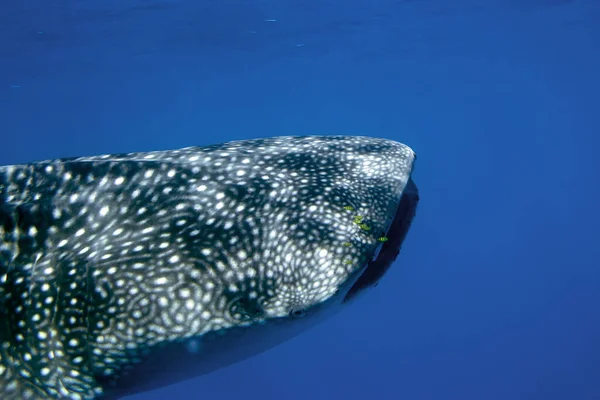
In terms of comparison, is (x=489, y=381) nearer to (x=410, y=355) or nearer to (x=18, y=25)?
(x=410, y=355)

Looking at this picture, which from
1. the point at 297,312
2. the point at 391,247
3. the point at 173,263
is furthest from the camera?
the point at 391,247

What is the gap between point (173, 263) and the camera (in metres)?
2.46

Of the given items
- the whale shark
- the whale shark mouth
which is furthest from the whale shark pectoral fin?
the whale shark mouth

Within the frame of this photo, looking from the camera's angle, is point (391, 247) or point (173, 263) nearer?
point (173, 263)

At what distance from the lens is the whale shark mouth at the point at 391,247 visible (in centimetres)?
260

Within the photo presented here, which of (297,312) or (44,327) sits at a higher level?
(297,312)

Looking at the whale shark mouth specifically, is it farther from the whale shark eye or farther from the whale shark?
the whale shark eye

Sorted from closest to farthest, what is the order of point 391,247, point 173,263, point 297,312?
point 297,312
point 173,263
point 391,247

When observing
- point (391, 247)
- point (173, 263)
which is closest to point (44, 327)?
point (173, 263)

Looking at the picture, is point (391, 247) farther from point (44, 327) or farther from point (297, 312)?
point (44, 327)

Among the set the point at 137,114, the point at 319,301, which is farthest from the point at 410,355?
the point at 137,114

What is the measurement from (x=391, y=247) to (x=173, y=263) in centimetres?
125

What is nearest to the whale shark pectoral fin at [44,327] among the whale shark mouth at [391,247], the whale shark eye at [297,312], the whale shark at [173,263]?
the whale shark at [173,263]

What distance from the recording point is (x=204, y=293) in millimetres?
2363
